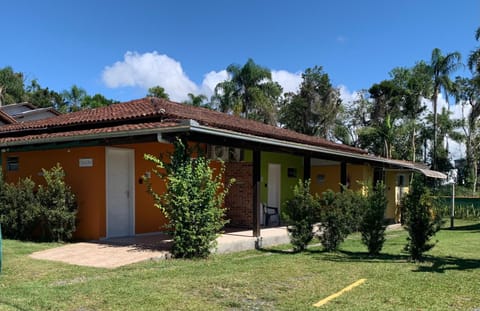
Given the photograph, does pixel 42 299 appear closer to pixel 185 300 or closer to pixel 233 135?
pixel 185 300

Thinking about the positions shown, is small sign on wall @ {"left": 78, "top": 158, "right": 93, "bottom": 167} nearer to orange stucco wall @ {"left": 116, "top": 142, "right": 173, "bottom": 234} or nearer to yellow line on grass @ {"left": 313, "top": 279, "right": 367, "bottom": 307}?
orange stucco wall @ {"left": 116, "top": 142, "right": 173, "bottom": 234}

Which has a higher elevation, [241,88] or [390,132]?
[241,88]

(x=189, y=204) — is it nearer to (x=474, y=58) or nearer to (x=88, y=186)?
(x=88, y=186)

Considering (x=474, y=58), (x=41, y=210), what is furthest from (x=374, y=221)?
(x=474, y=58)

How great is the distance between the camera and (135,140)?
30.1 ft

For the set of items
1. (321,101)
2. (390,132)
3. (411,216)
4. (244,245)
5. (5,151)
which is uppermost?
(321,101)

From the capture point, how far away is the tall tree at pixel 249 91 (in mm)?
32562

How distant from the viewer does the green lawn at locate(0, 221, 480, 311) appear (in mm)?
5074

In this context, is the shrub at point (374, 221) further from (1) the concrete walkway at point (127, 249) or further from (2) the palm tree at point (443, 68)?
(2) the palm tree at point (443, 68)

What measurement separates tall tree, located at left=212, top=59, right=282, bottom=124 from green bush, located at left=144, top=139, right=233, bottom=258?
24.4m

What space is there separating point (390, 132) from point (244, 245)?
22.4m

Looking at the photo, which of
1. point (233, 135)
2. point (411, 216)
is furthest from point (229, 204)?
point (411, 216)

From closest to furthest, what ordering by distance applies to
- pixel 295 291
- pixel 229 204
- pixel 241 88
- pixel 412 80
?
pixel 295 291, pixel 229 204, pixel 241 88, pixel 412 80

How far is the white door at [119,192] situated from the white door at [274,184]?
20.8 feet
